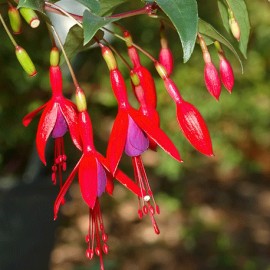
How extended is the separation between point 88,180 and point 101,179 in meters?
0.02

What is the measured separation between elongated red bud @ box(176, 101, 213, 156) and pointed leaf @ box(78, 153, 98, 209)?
0.11 meters

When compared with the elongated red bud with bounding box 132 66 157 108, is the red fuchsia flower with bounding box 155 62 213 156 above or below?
below

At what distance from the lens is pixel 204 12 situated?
2969mm

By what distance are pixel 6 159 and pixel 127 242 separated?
2.40 ft

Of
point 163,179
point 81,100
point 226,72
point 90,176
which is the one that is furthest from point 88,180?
point 163,179

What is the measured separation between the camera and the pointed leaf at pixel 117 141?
2.87 ft

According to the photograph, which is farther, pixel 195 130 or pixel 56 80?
pixel 56 80

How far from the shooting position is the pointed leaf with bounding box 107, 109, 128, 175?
875mm

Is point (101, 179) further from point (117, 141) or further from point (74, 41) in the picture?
point (74, 41)

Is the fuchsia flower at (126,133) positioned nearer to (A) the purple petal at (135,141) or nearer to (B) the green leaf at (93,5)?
(A) the purple petal at (135,141)

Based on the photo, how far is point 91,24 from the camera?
31.5 inches

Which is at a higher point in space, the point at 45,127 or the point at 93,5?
the point at 93,5

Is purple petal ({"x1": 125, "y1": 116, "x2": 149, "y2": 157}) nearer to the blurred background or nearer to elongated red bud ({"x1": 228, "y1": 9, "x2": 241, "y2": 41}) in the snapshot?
elongated red bud ({"x1": 228, "y1": 9, "x2": 241, "y2": 41})

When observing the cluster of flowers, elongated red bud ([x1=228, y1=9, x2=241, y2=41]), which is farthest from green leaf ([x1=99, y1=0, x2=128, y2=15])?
elongated red bud ([x1=228, y1=9, x2=241, y2=41])
